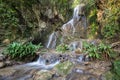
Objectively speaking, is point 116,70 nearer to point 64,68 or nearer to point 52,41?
point 64,68

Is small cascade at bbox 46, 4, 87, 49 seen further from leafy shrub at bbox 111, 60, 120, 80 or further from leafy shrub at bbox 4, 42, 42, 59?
leafy shrub at bbox 111, 60, 120, 80

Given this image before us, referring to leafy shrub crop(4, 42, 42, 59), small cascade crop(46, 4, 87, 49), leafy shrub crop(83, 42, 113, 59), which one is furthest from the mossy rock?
small cascade crop(46, 4, 87, 49)

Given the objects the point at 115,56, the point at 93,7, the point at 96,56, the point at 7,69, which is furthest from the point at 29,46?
the point at 93,7

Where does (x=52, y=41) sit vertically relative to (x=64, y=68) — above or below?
above

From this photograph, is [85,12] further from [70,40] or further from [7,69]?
[7,69]

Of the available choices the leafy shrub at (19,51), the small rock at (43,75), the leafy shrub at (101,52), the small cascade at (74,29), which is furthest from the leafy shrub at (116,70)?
the small cascade at (74,29)

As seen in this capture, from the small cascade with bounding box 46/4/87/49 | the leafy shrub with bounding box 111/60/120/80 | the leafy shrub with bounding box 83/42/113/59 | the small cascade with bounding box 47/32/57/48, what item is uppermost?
the small cascade with bounding box 46/4/87/49

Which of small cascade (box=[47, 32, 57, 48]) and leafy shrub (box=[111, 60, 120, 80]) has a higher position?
small cascade (box=[47, 32, 57, 48])

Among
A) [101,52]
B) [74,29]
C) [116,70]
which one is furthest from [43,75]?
[74,29]

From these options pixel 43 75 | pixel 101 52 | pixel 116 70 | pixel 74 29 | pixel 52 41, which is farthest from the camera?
pixel 74 29

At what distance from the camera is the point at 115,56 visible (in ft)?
23.3

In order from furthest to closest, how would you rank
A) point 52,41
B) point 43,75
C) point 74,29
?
point 74,29
point 52,41
point 43,75

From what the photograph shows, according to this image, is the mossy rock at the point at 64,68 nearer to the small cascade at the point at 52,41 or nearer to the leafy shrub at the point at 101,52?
the leafy shrub at the point at 101,52

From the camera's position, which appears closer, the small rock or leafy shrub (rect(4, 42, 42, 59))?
the small rock
